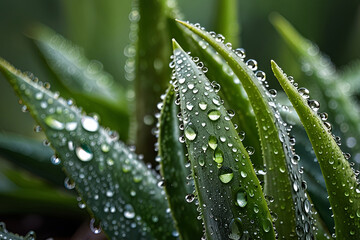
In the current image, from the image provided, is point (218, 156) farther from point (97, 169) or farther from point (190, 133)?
point (97, 169)

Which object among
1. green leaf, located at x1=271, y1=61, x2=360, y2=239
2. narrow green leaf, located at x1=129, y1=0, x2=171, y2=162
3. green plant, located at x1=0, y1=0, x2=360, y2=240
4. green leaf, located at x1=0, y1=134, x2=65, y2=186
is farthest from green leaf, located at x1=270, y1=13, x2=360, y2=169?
green leaf, located at x1=0, y1=134, x2=65, y2=186

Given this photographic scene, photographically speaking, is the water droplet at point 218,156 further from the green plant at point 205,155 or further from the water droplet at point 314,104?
the water droplet at point 314,104

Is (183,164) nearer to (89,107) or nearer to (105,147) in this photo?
(105,147)

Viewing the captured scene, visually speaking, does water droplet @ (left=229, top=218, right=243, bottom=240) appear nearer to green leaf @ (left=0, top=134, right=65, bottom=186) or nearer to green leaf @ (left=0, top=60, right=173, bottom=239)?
green leaf @ (left=0, top=60, right=173, bottom=239)

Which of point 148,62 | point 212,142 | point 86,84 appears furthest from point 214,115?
point 86,84

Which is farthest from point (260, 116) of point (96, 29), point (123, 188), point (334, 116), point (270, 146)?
point (96, 29)

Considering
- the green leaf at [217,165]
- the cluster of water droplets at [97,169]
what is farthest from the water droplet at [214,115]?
the cluster of water droplets at [97,169]
